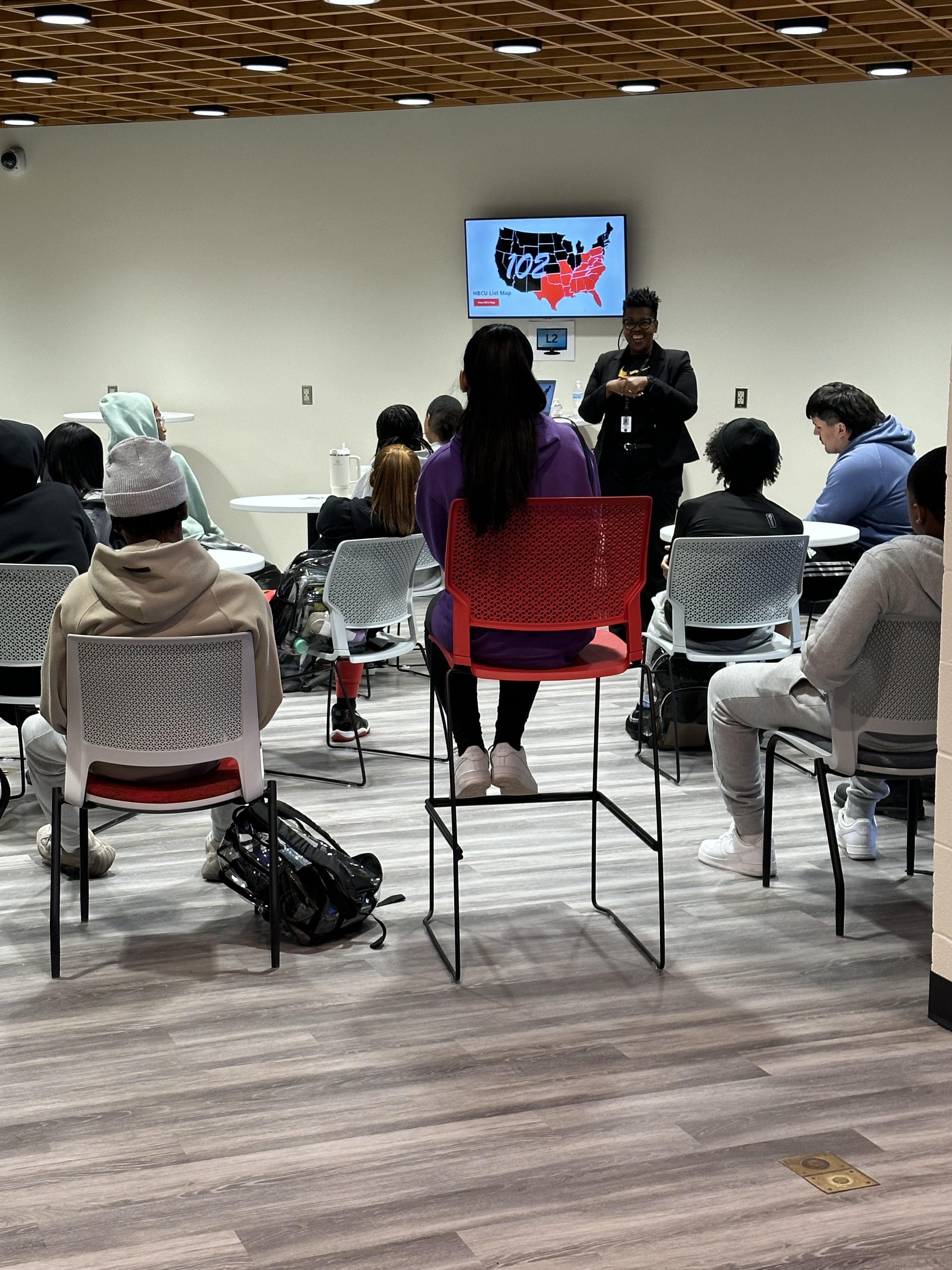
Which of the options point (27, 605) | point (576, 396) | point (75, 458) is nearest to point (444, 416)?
point (75, 458)

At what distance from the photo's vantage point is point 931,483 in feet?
10.1

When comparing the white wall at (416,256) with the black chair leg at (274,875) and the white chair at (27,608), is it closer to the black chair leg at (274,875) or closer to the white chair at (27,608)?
the white chair at (27,608)

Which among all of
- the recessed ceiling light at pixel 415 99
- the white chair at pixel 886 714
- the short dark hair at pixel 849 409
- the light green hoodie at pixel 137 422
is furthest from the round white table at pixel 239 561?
the recessed ceiling light at pixel 415 99

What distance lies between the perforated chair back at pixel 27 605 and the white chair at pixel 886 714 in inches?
79.0

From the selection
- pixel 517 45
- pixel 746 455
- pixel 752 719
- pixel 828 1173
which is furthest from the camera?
pixel 517 45

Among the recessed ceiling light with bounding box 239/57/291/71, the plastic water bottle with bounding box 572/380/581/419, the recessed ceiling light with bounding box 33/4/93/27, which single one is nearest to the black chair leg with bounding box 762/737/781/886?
the recessed ceiling light with bounding box 33/4/93/27

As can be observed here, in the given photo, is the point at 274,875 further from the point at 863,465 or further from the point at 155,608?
the point at 863,465

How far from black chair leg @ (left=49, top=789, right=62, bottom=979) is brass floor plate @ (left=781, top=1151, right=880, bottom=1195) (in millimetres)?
1669

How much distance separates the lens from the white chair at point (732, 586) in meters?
4.34

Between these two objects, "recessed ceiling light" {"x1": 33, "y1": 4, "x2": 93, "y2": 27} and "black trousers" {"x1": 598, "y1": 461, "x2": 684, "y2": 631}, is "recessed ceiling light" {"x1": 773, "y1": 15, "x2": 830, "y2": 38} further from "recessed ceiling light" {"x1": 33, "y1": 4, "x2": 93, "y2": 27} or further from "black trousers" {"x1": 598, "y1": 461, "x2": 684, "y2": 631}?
"recessed ceiling light" {"x1": 33, "y1": 4, "x2": 93, "y2": 27}

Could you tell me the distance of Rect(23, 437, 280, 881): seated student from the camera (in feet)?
9.81

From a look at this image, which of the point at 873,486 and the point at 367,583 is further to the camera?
the point at 873,486

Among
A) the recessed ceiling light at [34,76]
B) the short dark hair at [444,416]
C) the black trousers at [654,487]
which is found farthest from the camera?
the recessed ceiling light at [34,76]

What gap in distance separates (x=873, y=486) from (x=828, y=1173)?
3.33m
